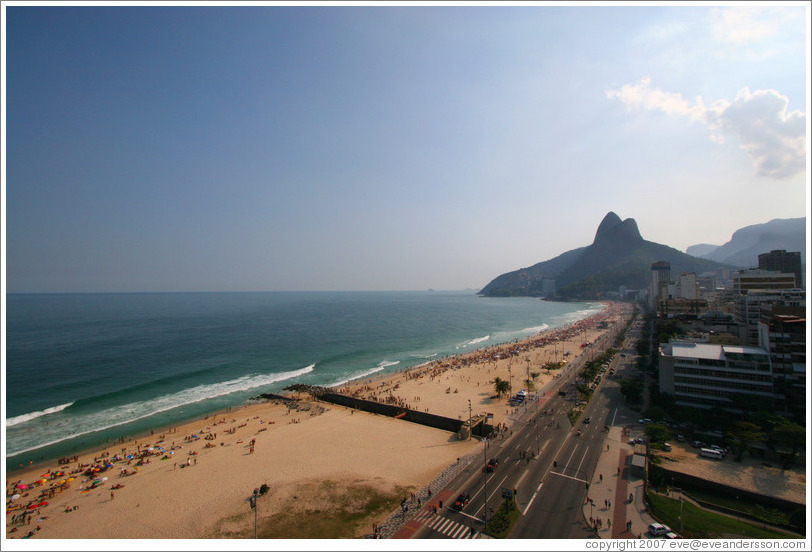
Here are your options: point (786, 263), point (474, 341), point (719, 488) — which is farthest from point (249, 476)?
point (786, 263)

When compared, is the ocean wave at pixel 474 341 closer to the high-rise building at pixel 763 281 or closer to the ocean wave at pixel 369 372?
the ocean wave at pixel 369 372

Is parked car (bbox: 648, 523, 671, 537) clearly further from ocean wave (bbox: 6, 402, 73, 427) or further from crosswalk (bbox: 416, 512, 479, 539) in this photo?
ocean wave (bbox: 6, 402, 73, 427)

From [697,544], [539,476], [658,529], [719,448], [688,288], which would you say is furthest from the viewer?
[688,288]

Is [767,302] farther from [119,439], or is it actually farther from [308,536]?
[119,439]

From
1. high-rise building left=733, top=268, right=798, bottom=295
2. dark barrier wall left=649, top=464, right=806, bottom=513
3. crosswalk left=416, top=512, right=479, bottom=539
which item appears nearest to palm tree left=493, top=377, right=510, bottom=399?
dark barrier wall left=649, top=464, right=806, bottom=513

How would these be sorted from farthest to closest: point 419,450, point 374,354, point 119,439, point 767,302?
point 374,354
point 767,302
point 119,439
point 419,450

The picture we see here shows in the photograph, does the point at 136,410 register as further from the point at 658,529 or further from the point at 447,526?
the point at 658,529

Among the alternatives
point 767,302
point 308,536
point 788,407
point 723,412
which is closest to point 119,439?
point 308,536
